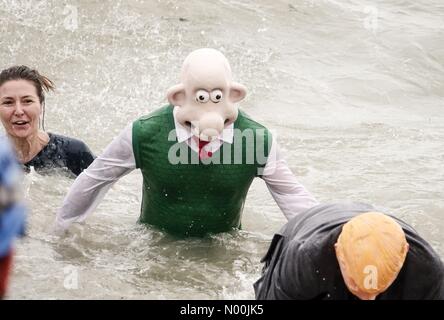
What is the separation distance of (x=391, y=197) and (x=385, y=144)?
1.36 m

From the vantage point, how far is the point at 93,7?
10391mm

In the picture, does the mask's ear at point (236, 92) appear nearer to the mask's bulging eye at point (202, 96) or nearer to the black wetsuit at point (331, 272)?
the mask's bulging eye at point (202, 96)

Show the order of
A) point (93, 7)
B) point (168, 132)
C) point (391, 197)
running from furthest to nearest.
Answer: point (93, 7), point (391, 197), point (168, 132)

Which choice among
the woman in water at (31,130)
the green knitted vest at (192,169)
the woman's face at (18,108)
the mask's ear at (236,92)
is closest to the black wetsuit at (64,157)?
the woman in water at (31,130)

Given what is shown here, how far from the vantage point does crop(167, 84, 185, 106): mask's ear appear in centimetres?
392

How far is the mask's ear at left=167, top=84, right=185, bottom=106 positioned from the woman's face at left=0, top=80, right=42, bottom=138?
4.58 feet

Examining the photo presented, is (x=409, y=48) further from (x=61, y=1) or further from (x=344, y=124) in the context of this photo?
(x=61, y=1)

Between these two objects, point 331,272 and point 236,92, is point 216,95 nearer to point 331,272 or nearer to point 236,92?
point 236,92

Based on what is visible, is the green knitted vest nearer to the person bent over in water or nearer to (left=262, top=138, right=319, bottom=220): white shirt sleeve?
(left=262, top=138, right=319, bottom=220): white shirt sleeve

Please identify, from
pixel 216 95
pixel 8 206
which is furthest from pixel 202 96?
pixel 8 206

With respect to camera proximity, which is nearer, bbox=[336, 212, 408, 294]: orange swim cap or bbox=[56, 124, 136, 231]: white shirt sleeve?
bbox=[336, 212, 408, 294]: orange swim cap

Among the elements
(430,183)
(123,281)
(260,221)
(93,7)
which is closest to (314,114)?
(430,183)

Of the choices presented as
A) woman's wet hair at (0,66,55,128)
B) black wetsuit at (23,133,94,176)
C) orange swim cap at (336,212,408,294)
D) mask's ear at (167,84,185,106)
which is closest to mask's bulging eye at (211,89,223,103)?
mask's ear at (167,84,185,106)

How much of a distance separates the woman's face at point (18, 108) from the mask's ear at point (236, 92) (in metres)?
1.58
